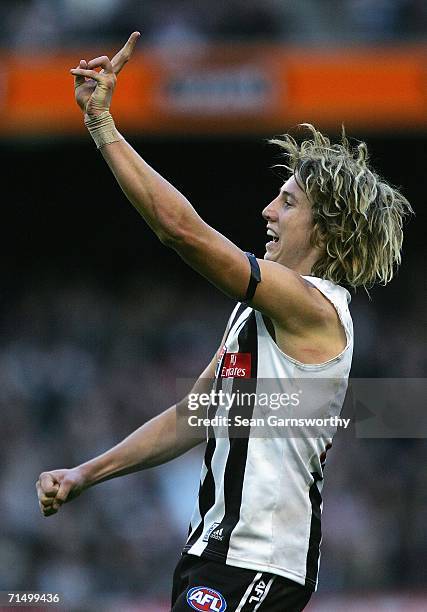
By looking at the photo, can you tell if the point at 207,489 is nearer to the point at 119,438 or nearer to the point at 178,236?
the point at 178,236

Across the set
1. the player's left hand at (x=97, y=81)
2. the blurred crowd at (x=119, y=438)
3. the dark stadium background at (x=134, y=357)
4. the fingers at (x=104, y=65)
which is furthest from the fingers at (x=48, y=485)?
the blurred crowd at (x=119, y=438)

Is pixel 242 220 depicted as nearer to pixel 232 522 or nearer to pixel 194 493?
pixel 194 493

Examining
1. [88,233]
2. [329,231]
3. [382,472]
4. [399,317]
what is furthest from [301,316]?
[88,233]

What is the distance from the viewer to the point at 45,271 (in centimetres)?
1308

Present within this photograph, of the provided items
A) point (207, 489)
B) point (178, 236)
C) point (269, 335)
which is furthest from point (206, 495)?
point (178, 236)

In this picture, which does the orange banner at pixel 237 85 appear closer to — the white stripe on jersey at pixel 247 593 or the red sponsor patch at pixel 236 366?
the red sponsor patch at pixel 236 366

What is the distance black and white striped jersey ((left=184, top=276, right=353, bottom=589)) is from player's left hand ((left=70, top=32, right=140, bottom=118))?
0.92 metres

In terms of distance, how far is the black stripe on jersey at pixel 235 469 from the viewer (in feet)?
12.6

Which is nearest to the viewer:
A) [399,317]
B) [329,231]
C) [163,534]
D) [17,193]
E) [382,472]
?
[329,231]

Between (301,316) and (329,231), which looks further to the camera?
(329,231)

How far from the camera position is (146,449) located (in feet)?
14.4

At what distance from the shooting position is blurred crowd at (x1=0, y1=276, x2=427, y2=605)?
9.87 meters

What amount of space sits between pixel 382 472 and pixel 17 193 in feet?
17.7

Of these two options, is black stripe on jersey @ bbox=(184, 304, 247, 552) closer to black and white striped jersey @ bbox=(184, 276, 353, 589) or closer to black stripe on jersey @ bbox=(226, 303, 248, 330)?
black and white striped jersey @ bbox=(184, 276, 353, 589)
